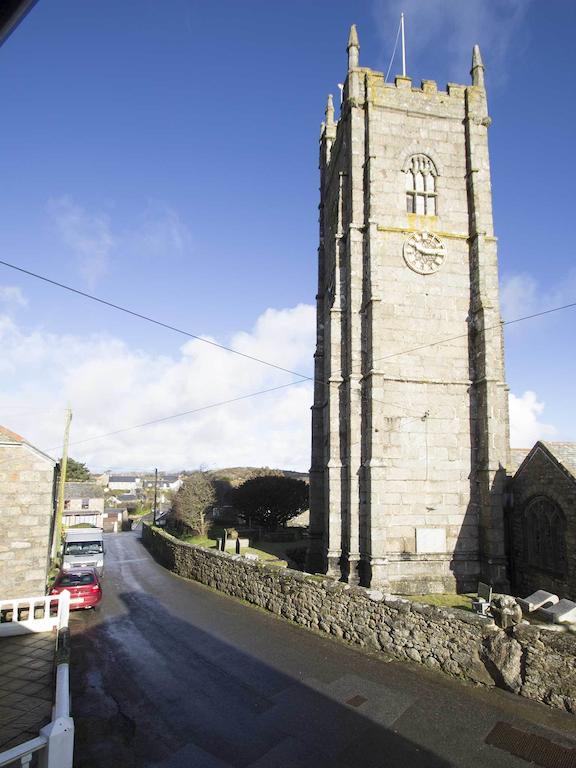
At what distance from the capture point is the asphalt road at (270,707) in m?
6.95

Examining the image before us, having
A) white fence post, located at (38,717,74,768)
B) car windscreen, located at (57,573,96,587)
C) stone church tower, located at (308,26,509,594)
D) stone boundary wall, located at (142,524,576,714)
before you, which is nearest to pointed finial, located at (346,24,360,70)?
stone church tower, located at (308,26,509,594)

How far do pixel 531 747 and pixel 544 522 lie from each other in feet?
31.1

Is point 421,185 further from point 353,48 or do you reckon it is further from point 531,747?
point 531,747

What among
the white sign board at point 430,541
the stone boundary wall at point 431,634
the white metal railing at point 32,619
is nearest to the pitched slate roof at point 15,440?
the white metal railing at point 32,619

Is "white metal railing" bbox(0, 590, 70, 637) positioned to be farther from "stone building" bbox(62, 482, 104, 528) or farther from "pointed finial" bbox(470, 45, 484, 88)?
"stone building" bbox(62, 482, 104, 528)

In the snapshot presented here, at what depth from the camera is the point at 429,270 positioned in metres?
19.2

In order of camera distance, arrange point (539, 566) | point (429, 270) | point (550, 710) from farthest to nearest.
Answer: point (429, 270)
point (539, 566)
point (550, 710)

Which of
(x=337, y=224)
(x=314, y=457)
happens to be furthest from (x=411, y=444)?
(x=337, y=224)

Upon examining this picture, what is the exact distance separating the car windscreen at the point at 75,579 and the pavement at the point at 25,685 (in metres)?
6.14

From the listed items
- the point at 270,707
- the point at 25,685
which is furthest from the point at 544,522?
the point at 25,685

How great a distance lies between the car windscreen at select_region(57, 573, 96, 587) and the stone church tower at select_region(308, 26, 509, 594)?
8.71 metres

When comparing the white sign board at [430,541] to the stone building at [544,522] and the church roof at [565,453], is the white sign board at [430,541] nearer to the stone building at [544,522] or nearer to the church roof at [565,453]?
the stone building at [544,522]

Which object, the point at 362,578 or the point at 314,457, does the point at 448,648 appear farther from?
the point at 314,457

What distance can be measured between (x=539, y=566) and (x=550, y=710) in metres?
8.02
